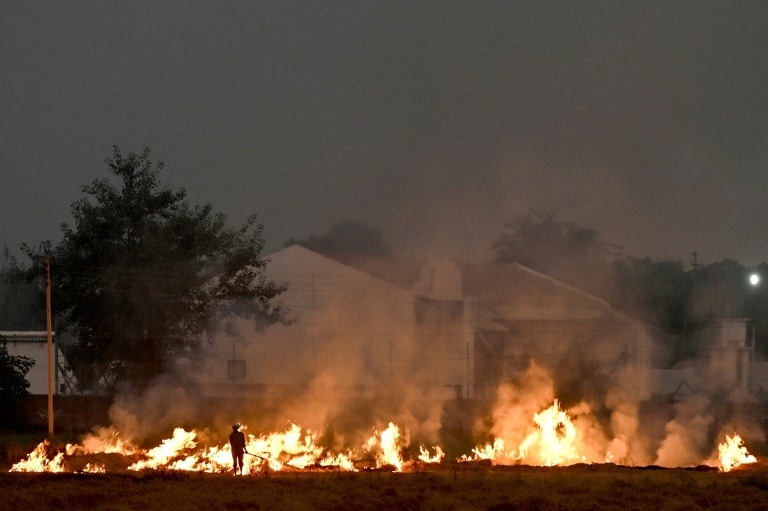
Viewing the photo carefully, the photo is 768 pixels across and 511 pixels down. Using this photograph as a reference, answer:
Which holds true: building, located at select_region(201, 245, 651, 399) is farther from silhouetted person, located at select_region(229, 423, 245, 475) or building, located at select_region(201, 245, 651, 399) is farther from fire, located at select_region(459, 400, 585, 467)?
silhouetted person, located at select_region(229, 423, 245, 475)

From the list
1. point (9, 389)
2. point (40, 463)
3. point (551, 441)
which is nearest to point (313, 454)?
point (551, 441)

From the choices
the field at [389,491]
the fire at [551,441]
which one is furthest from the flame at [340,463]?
the fire at [551,441]

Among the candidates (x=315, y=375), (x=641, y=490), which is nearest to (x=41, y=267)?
(x=315, y=375)

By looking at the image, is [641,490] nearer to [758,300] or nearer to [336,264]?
[336,264]

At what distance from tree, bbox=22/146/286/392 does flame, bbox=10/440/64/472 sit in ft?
39.6

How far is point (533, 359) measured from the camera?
40062 millimetres

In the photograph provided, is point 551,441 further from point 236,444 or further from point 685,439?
point 236,444

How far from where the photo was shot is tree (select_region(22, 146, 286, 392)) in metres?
38.0

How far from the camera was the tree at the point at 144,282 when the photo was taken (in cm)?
3800

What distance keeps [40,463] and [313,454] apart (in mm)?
7631

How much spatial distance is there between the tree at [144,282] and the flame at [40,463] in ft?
39.6

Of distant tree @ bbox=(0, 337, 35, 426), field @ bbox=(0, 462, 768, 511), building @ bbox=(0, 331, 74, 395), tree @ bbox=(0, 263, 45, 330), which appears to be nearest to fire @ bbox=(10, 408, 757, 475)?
field @ bbox=(0, 462, 768, 511)

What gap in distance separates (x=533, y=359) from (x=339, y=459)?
16.5 m

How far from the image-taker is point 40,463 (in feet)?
81.9
